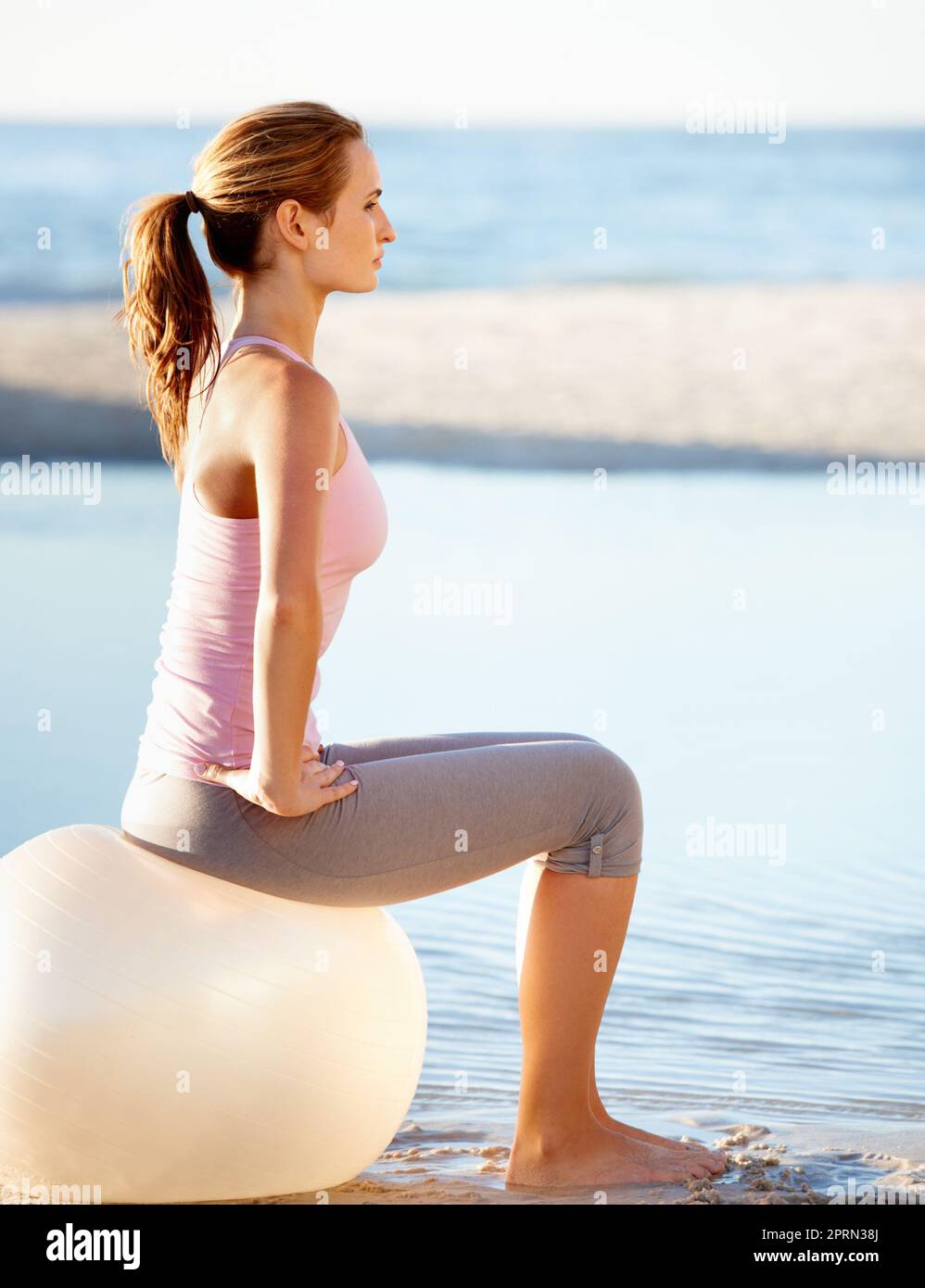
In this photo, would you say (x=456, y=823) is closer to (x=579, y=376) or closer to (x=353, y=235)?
(x=353, y=235)

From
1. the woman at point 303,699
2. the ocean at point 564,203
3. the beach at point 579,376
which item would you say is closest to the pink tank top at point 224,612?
the woman at point 303,699

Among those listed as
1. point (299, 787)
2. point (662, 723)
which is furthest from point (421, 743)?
point (662, 723)

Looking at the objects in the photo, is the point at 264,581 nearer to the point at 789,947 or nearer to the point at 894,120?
the point at 789,947

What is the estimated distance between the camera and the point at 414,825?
1872mm

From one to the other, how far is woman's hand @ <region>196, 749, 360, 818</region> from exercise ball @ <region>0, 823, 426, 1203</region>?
12 centimetres

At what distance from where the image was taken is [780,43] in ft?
→ 38.4

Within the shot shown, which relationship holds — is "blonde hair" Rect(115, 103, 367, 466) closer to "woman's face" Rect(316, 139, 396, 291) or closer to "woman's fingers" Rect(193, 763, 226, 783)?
"woman's face" Rect(316, 139, 396, 291)

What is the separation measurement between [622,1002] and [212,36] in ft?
33.7

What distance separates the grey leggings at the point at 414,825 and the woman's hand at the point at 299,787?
16 millimetres

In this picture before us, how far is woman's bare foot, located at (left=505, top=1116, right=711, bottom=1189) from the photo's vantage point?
1.97 m

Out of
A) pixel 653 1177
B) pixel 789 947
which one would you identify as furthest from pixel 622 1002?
pixel 653 1177

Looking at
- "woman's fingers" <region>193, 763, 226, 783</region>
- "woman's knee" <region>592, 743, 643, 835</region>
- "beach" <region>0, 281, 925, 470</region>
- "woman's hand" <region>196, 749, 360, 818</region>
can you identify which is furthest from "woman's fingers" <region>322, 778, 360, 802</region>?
"beach" <region>0, 281, 925, 470</region>

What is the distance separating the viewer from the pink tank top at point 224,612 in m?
1.83

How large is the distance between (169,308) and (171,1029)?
32.9 inches
